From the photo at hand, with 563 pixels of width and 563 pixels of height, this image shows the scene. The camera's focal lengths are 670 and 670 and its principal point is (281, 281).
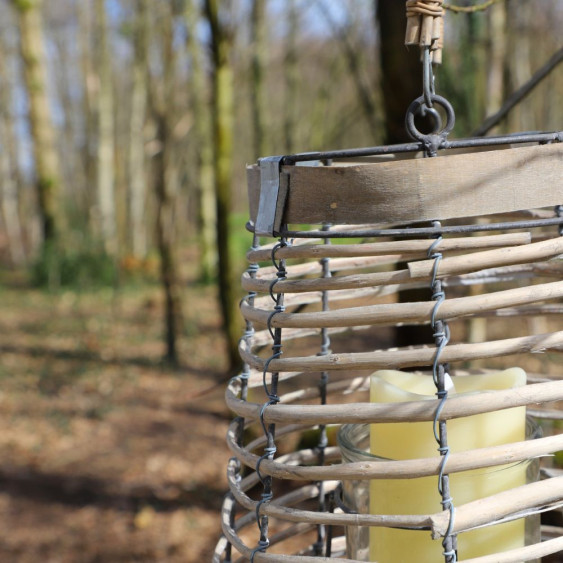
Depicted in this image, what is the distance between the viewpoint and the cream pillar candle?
2.85ft

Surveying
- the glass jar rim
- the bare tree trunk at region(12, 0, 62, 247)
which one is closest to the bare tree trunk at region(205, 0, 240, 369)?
the glass jar rim

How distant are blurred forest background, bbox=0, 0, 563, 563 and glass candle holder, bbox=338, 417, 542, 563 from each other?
24.8 inches

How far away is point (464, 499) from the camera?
871 mm

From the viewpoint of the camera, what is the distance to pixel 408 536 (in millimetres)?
898

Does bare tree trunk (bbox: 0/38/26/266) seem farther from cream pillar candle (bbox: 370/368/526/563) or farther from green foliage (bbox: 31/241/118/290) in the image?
cream pillar candle (bbox: 370/368/526/563)

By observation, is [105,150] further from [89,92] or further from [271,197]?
[271,197]

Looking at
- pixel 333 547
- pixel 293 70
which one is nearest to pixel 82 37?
pixel 293 70

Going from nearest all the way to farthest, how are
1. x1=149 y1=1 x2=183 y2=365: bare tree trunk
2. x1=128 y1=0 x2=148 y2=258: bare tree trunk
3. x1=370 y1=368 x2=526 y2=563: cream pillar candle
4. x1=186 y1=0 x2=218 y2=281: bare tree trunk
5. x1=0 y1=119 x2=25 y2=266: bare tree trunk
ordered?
x1=370 y1=368 x2=526 y2=563: cream pillar candle < x1=149 y1=1 x2=183 y2=365: bare tree trunk < x1=186 y1=0 x2=218 y2=281: bare tree trunk < x1=128 y1=0 x2=148 y2=258: bare tree trunk < x1=0 y1=119 x2=25 y2=266: bare tree trunk

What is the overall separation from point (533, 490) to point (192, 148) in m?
12.5

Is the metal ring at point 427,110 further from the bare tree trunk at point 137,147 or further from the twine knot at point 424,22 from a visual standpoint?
the bare tree trunk at point 137,147

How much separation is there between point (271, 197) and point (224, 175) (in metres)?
2.96

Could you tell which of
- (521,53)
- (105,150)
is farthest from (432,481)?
(105,150)

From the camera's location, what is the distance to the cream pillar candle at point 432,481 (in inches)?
34.2

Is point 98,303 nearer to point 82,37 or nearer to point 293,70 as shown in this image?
point 293,70
